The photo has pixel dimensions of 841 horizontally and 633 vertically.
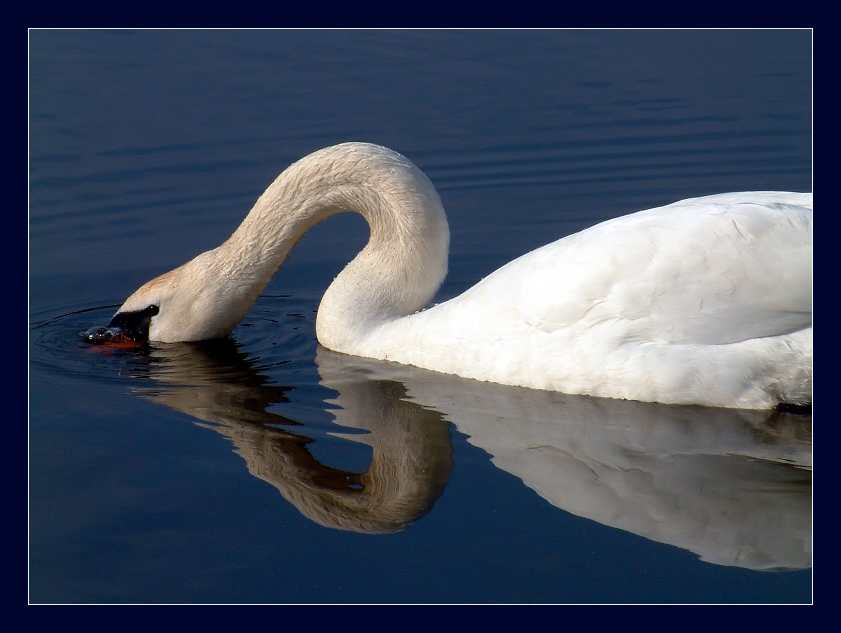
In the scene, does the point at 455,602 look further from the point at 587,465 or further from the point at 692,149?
the point at 692,149

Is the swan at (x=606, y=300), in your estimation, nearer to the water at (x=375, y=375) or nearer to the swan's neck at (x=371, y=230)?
the swan's neck at (x=371, y=230)

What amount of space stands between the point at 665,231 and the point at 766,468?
4.90 feet

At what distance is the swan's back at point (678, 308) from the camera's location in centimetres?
661

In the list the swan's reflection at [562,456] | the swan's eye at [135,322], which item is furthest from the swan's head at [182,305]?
the swan's reflection at [562,456]

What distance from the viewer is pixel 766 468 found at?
6.16m

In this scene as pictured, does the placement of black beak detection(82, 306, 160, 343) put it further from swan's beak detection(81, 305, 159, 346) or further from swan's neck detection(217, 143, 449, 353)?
swan's neck detection(217, 143, 449, 353)

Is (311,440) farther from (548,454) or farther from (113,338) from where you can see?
(113,338)

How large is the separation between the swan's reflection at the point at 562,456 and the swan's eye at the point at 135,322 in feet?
2.69

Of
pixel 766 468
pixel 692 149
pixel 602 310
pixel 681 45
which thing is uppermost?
pixel 681 45

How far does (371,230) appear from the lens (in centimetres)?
841

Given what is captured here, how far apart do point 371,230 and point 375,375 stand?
1123mm

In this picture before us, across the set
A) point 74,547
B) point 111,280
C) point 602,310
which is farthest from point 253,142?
point 74,547

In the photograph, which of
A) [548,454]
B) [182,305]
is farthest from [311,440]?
[182,305]

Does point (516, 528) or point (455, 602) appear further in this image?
point (516, 528)
